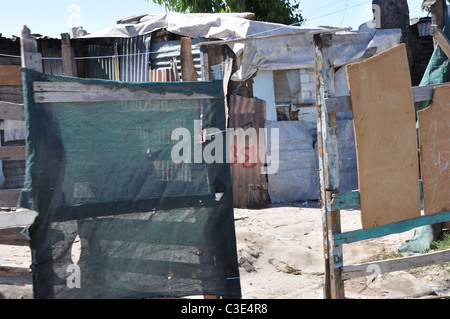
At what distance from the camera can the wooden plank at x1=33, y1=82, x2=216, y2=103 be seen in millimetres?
3387

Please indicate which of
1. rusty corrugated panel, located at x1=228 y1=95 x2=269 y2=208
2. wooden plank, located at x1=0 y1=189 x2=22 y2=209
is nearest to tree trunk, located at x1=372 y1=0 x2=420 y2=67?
rusty corrugated panel, located at x1=228 y1=95 x2=269 y2=208

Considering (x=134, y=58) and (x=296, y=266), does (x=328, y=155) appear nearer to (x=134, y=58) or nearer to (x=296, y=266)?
(x=296, y=266)

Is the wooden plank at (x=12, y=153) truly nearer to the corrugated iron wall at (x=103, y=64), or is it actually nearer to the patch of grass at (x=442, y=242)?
the patch of grass at (x=442, y=242)

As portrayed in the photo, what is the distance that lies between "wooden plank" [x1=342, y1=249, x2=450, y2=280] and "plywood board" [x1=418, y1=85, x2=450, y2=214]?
42 centimetres

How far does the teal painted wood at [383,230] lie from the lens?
4051 millimetres

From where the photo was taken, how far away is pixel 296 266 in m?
5.94

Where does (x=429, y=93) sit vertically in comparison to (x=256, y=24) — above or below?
below

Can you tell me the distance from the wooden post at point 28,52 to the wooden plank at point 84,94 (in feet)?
0.64
